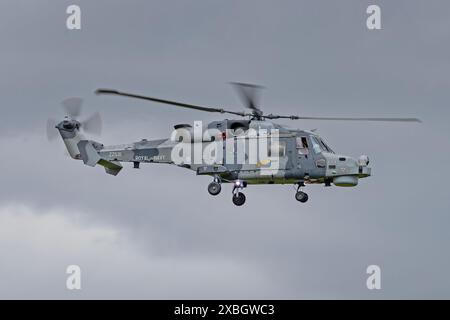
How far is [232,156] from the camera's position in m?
61.6

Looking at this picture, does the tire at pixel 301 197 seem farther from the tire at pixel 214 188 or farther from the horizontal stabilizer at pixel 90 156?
the horizontal stabilizer at pixel 90 156

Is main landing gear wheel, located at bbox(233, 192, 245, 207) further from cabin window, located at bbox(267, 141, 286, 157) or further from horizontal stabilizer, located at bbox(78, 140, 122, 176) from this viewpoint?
horizontal stabilizer, located at bbox(78, 140, 122, 176)

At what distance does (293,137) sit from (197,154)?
5.52 m

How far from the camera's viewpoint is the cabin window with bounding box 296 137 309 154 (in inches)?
2416

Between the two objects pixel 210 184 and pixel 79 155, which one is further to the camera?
pixel 79 155

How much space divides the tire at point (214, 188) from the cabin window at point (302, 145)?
4896 mm

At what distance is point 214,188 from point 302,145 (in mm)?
5497

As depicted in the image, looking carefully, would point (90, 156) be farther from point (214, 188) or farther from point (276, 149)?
point (276, 149)

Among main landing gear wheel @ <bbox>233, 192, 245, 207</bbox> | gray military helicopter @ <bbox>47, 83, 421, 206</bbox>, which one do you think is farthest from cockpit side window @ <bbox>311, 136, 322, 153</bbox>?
main landing gear wheel @ <bbox>233, 192, 245, 207</bbox>

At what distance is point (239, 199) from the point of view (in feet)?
204

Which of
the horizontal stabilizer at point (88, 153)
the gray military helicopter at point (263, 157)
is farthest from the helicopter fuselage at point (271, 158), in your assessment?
the horizontal stabilizer at point (88, 153)

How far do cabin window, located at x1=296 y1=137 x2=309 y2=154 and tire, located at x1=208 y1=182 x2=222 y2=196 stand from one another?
490 cm
